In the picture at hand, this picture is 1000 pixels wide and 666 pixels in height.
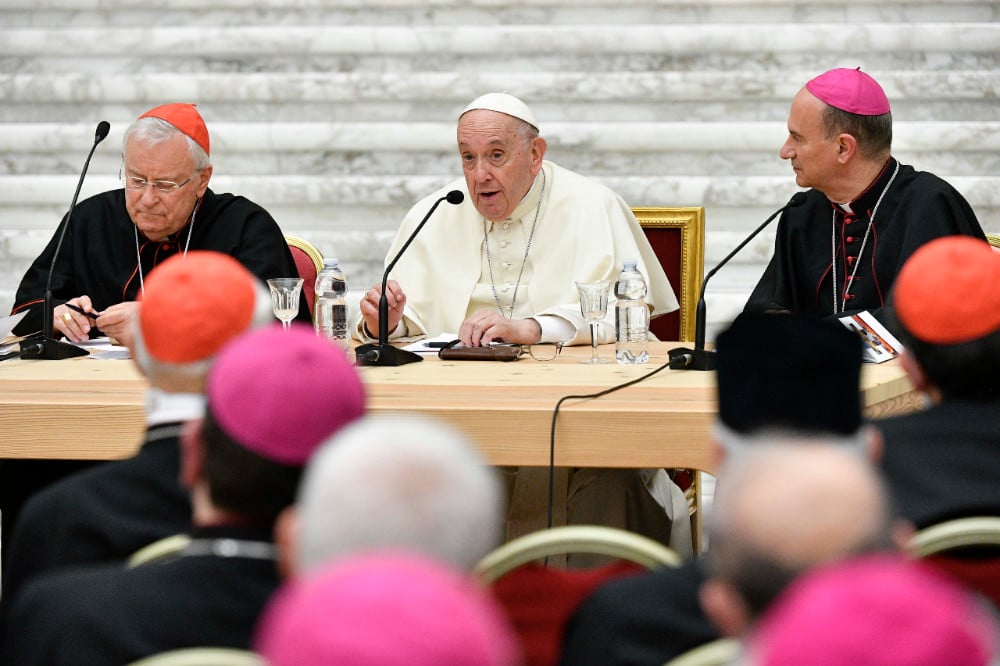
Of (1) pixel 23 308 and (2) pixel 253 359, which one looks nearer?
(2) pixel 253 359

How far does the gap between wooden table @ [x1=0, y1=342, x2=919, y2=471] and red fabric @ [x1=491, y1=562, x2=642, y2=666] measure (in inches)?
40.5

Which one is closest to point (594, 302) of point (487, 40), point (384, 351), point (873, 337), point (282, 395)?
point (384, 351)

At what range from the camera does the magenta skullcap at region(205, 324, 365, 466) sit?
178 cm

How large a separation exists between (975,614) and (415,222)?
407 centimetres

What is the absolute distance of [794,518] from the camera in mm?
1146

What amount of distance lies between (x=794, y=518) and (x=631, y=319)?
2.97m

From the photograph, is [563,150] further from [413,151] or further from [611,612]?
[611,612]

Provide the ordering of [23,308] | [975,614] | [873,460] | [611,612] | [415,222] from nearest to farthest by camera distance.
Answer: [975,614] < [611,612] < [873,460] < [23,308] < [415,222]

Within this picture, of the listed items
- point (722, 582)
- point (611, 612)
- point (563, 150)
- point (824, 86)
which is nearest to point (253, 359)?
point (611, 612)

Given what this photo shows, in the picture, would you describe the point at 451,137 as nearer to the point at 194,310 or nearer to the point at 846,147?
the point at 846,147

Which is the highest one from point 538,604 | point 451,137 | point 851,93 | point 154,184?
point 851,93

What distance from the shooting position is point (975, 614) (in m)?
1.07

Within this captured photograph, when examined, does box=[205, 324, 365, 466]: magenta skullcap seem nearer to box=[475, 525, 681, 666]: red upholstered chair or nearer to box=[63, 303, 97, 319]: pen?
box=[475, 525, 681, 666]: red upholstered chair

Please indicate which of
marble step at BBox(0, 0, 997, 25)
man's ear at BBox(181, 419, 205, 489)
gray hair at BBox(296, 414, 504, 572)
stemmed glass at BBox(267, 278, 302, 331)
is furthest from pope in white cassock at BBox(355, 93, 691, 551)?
gray hair at BBox(296, 414, 504, 572)
